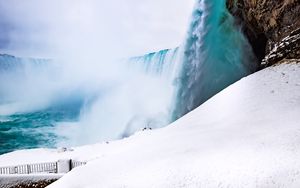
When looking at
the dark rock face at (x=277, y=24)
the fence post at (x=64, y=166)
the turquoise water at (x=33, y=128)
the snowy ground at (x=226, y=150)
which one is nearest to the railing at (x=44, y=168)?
the fence post at (x=64, y=166)

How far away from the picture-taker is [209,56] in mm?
35719

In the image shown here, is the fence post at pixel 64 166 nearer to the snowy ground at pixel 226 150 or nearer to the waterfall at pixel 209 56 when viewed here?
the snowy ground at pixel 226 150

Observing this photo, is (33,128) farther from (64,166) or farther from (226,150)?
(226,150)

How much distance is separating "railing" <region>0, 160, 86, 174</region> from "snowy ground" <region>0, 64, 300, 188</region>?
911 cm

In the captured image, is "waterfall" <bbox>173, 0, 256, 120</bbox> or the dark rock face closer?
the dark rock face

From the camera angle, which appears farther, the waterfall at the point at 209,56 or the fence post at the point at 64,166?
the waterfall at the point at 209,56

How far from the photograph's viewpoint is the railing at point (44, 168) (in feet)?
73.8

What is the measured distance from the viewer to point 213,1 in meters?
35.9

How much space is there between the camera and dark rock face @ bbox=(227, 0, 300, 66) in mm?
19188

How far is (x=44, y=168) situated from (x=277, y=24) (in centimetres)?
1598

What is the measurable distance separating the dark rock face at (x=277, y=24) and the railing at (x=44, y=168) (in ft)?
40.7

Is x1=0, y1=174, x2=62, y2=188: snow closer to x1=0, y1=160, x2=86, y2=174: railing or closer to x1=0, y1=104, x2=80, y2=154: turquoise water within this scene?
x1=0, y1=160, x2=86, y2=174: railing

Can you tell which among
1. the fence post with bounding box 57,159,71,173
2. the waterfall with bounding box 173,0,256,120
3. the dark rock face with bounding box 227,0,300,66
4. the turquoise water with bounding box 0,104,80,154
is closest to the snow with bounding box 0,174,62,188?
the fence post with bounding box 57,159,71,173

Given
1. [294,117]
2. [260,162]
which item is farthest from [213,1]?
[260,162]
